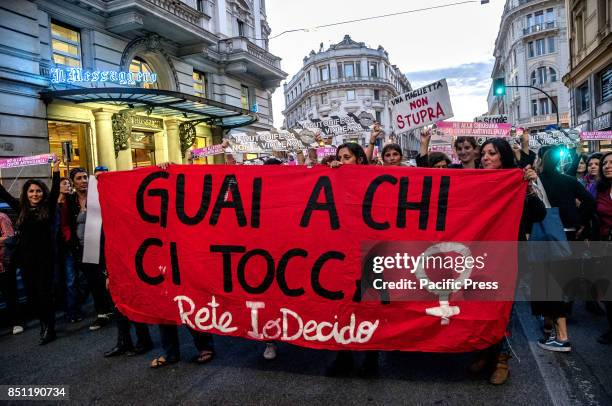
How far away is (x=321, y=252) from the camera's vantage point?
353 centimetres

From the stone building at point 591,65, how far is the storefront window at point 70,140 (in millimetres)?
20624

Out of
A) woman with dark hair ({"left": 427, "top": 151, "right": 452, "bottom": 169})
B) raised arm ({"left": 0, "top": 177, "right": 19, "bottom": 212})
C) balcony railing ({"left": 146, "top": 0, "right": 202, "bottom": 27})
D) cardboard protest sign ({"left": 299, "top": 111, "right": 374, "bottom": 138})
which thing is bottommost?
raised arm ({"left": 0, "top": 177, "right": 19, "bottom": 212})

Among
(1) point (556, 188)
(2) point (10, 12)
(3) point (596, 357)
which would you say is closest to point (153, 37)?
(2) point (10, 12)

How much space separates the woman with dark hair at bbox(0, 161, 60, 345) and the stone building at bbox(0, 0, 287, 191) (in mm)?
4614

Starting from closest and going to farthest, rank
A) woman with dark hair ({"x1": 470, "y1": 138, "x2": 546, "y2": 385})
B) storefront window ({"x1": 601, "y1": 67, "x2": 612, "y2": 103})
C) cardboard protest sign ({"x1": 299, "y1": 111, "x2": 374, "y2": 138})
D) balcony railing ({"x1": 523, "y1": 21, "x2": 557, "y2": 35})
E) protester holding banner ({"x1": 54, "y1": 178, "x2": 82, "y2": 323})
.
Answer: woman with dark hair ({"x1": 470, "y1": 138, "x2": 546, "y2": 385})
protester holding banner ({"x1": 54, "y1": 178, "x2": 82, "y2": 323})
cardboard protest sign ({"x1": 299, "y1": 111, "x2": 374, "y2": 138})
storefront window ({"x1": 601, "y1": 67, "x2": 612, "y2": 103})
balcony railing ({"x1": 523, "y1": 21, "x2": 557, "y2": 35})

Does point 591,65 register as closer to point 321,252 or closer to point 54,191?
point 321,252

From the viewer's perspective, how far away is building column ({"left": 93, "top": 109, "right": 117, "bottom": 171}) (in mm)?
13680

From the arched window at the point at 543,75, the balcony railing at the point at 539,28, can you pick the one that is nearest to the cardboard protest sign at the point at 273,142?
the arched window at the point at 543,75

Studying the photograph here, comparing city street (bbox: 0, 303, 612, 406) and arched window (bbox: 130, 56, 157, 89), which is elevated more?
arched window (bbox: 130, 56, 157, 89)

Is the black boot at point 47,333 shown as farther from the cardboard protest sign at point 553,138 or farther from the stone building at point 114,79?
the cardboard protest sign at point 553,138

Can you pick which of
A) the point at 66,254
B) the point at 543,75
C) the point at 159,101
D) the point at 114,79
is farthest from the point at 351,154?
the point at 543,75

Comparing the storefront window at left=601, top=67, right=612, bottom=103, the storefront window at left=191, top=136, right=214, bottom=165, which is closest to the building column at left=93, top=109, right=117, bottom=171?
the storefront window at left=191, top=136, right=214, bottom=165

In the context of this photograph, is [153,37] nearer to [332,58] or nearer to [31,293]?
[31,293]

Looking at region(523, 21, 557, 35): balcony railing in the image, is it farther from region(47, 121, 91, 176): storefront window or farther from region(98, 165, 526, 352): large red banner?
region(98, 165, 526, 352): large red banner
